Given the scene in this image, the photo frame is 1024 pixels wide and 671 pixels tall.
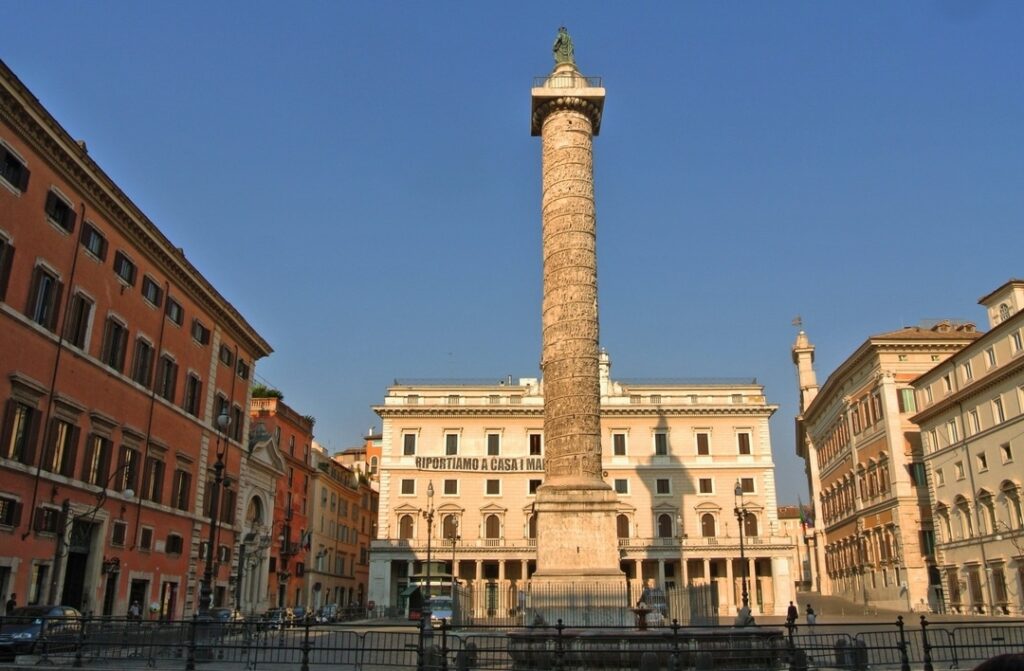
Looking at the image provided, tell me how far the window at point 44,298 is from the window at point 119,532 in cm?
555

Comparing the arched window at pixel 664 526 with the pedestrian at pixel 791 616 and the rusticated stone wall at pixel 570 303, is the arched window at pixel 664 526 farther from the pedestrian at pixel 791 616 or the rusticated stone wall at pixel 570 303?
the rusticated stone wall at pixel 570 303

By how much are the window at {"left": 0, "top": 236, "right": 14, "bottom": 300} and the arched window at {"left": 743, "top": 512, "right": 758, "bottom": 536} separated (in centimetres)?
3303

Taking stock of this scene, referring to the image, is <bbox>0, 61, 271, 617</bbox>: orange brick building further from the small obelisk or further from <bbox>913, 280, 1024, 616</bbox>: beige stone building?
<bbox>913, 280, 1024, 616</bbox>: beige stone building

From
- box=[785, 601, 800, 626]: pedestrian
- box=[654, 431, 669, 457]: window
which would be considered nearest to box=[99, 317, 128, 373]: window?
box=[785, 601, 800, 626]: pedestrian

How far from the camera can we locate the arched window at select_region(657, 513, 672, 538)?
4103cm

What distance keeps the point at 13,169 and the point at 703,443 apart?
3297cm

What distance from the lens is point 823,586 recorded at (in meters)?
52.8

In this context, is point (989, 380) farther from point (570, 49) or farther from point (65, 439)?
point (65, 439)

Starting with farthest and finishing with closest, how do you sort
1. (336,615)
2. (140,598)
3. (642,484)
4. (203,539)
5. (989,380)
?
1. (642,484)
2. (336,615)
3. (989,380)
4. (203,539)
5. (140,598)

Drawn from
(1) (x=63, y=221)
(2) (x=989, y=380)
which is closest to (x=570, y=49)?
(1) (x=63, y=221)

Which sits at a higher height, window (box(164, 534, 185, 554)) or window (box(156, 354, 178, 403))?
window (box(156, 354, 178, 403))

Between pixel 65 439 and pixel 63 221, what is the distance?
4866 millimetres

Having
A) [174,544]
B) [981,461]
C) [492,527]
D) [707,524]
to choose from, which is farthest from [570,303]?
[707,524]

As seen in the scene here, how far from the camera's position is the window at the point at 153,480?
905 inches
